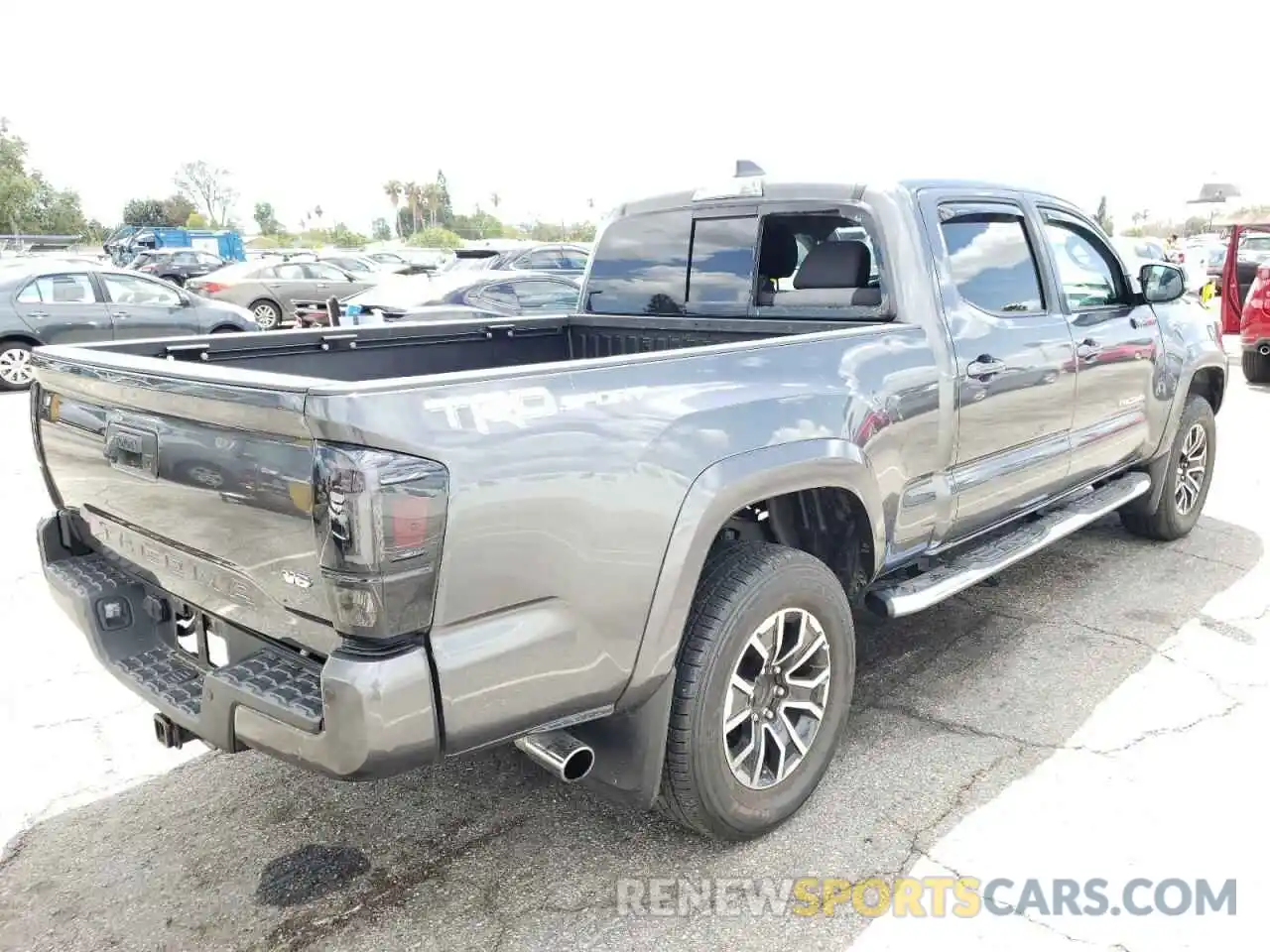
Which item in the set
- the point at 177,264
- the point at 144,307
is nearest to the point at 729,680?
the point at 144,307

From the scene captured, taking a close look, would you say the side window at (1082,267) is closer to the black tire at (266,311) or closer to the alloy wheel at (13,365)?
the alloy wheel at (13,365)

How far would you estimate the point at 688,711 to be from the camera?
8.46 ft

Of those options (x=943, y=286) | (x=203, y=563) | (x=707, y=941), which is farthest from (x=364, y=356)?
(x=707, y=941)

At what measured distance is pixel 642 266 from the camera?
4410mm

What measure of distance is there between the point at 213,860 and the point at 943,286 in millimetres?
3057

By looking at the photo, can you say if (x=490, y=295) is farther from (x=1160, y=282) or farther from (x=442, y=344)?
(x=1160, y=282)

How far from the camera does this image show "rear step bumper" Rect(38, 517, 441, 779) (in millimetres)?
2010

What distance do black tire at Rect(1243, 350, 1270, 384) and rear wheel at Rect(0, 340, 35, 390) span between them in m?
14.5

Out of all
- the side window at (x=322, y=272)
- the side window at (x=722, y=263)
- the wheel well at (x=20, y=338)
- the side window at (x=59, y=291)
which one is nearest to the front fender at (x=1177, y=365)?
the side window at (x=722, y=263)

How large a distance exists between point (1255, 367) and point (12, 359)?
14.8 meters

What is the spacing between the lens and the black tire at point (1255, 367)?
36.1 ft

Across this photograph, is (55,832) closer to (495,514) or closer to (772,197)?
(495,514)

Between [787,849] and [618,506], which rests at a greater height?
[618,506]

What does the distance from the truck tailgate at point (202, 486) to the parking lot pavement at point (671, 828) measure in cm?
88
